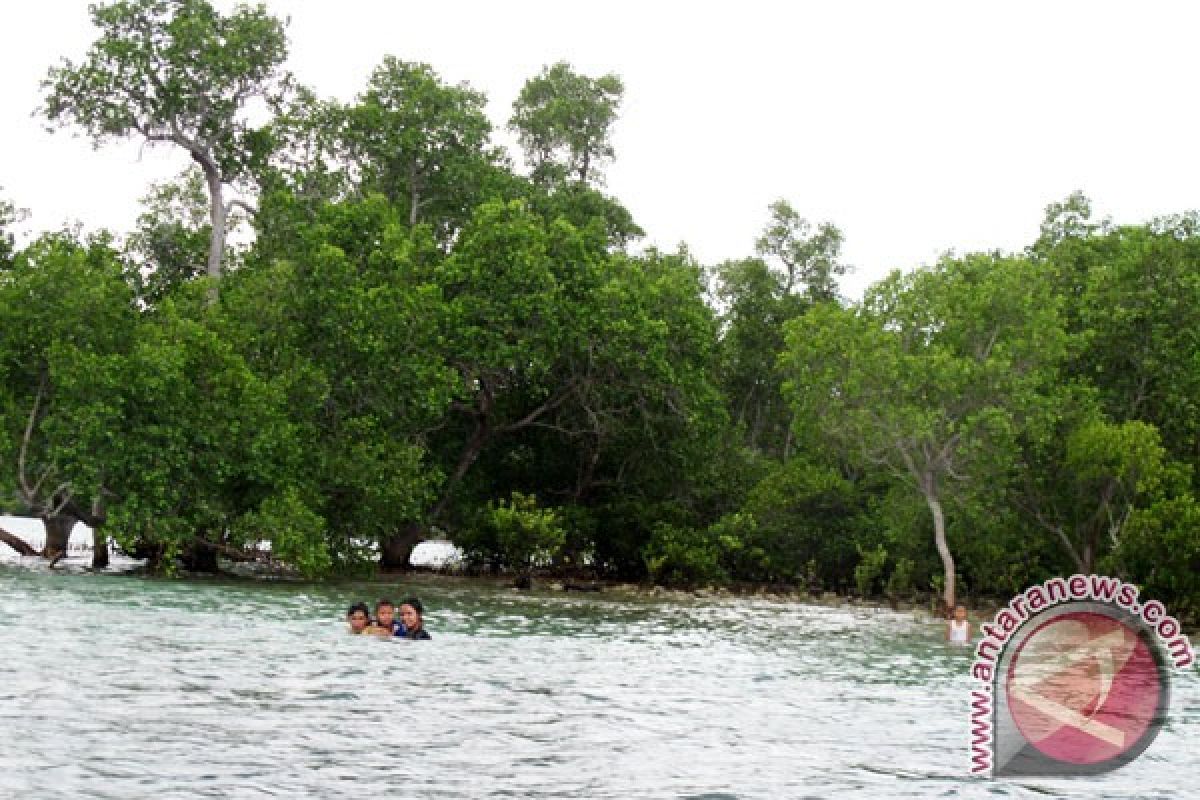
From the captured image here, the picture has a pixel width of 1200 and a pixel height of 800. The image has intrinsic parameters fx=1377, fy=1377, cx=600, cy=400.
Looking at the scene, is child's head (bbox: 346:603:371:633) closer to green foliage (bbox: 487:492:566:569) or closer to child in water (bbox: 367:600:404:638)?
child in water (bbox: 367:600:404:638)

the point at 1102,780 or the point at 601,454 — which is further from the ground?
the point at 601,454

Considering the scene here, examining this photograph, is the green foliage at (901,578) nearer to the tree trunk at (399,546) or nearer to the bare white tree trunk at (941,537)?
the bare white tree trunk at (941,537)

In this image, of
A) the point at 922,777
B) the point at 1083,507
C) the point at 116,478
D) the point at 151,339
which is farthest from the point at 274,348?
the point at 922,777

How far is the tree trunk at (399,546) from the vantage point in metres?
56.6

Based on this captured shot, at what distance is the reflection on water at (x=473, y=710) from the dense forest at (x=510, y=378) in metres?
8.01

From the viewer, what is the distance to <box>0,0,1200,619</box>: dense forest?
4484 cm

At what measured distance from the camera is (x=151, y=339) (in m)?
45.0

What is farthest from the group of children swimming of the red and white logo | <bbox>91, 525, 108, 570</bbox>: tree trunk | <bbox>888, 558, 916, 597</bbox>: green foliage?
<bbox>888, 558, 916, 597</bbox>: green foliage

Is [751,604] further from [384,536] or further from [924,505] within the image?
[384,536]

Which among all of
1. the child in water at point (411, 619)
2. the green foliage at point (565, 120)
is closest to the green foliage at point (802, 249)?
the green foliage at point (565, 120)

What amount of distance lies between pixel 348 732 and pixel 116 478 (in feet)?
88.4

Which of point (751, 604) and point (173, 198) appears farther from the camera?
point (173, 198)

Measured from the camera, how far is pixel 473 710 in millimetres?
21594

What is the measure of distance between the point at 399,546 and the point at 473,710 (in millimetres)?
35922
